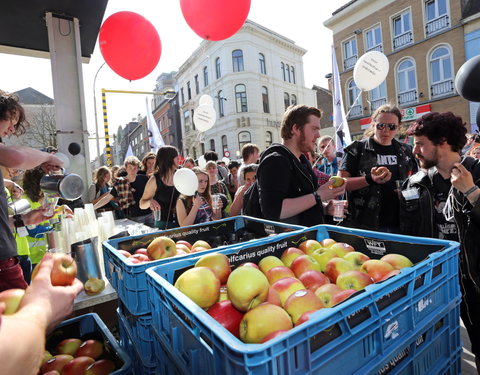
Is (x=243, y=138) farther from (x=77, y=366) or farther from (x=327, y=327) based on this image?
(x=327, y=327)

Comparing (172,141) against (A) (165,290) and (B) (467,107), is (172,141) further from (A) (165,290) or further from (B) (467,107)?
(A) (165,290)

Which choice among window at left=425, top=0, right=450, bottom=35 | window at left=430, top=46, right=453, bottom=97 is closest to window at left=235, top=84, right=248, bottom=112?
window at left=425, top=0, right=450, bottom=35

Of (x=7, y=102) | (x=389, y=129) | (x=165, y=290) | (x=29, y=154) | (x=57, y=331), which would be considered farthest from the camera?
(x=389, y=129)

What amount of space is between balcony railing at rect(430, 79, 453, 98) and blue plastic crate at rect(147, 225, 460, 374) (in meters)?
17.8

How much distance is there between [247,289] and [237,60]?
91.2 ft

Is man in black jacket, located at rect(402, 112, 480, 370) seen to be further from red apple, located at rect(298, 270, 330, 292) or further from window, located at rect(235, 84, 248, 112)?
window, located at rect(235, 84, 248, 112)

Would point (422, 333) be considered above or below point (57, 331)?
above

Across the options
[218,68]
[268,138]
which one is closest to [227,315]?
[268,138]

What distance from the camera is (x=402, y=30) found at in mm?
17297

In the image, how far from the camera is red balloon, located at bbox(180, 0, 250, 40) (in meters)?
3.39

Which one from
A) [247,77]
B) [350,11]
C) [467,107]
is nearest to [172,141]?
[247,77]

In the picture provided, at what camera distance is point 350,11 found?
1855 centimetres

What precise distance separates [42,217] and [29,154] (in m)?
0.69

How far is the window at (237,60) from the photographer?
26.5 meters
